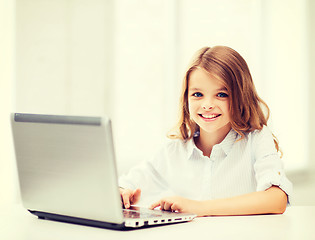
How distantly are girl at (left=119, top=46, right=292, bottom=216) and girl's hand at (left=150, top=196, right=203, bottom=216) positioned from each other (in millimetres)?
154

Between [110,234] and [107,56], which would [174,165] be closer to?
[110,234]

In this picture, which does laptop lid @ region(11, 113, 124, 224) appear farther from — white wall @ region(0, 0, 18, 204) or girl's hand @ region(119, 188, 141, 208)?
white wall @ region(0, 0, 18, 204)

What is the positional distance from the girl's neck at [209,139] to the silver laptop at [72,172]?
0.60m

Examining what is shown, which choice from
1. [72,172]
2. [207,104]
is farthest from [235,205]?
[72,172]

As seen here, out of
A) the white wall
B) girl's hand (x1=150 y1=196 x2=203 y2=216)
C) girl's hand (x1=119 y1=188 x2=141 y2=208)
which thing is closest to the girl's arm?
girl's hand (x1=150 y1=196 x2=203 y2=216)

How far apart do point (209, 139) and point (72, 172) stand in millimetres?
825

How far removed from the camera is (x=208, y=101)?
155 cm

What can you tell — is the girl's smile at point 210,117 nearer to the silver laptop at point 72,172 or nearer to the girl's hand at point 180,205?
the girl's hand at point 180,205

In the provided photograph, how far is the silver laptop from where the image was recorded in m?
0.94

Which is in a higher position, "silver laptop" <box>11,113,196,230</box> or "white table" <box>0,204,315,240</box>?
"silver laptop" <box>11,113,196,230</box>

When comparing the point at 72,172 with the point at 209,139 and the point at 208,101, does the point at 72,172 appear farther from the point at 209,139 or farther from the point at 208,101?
the point at 209,139

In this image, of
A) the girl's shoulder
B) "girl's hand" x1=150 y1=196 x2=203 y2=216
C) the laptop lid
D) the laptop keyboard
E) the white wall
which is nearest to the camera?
the laptop lid

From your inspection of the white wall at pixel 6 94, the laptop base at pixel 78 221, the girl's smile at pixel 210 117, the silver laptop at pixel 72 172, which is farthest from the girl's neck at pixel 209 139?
the white wall at pixel 6 94

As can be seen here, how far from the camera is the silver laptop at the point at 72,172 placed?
0.94 meters
